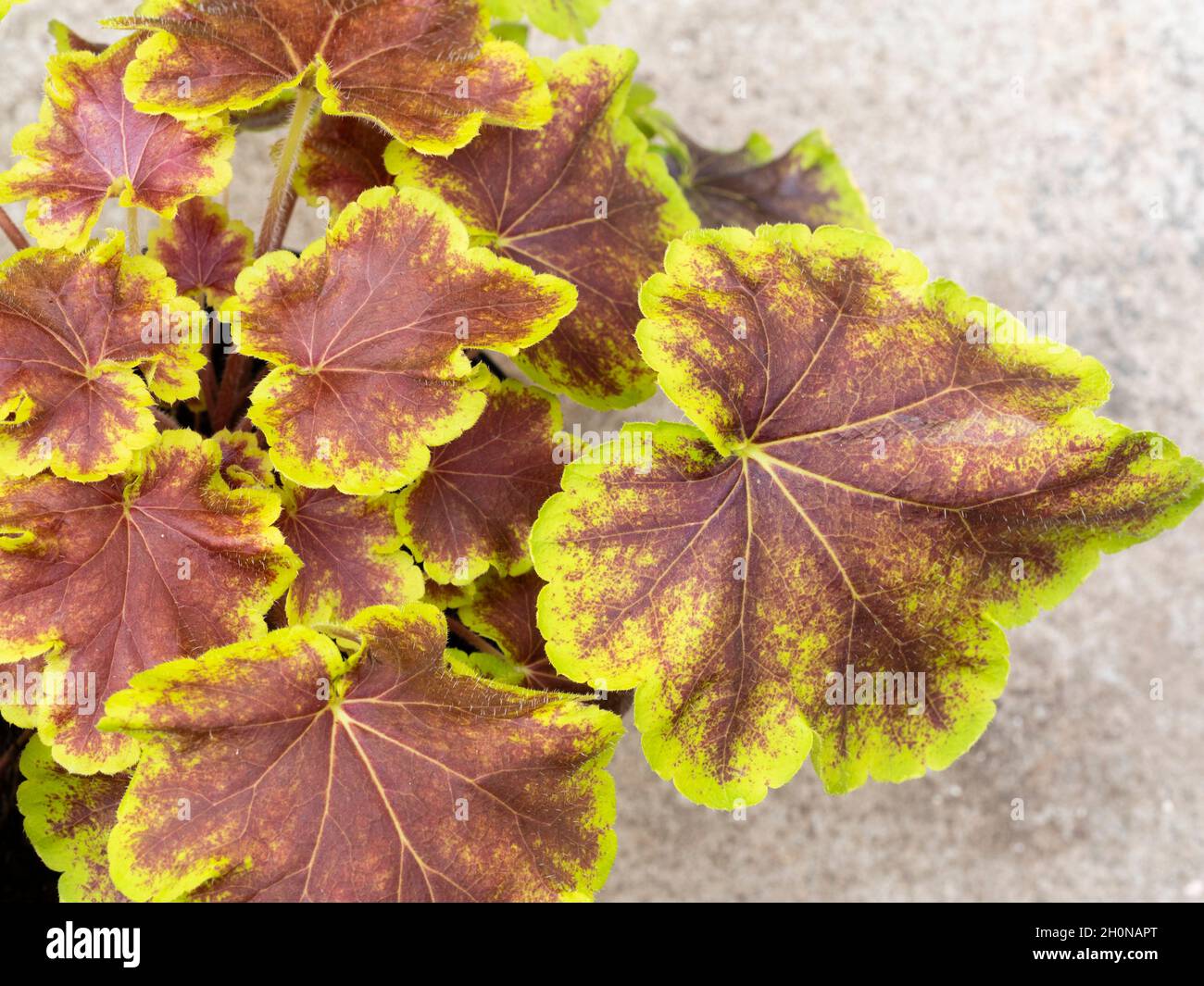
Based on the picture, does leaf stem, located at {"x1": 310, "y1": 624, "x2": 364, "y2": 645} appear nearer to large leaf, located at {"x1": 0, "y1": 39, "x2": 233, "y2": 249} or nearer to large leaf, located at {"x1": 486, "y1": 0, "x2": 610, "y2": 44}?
large leaf, located at {"x1": 0, "y1": 39, "x2": 233, "y2": 249}

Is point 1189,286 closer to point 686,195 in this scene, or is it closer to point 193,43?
point 686,195

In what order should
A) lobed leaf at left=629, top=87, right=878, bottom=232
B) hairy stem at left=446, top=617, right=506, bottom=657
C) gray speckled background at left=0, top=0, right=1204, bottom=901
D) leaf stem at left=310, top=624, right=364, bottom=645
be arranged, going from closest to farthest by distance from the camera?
leaf stem at left=310, top=624, right=364, bottom=645
hairy stem at left=446, top=617, right=506, bottom=657
lobed leaf at left=629, top=87, right=878, bottom=232
gray speckled background at left=0, top=0, right=1204, bottom=901

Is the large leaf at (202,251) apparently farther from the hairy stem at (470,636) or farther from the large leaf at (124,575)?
Result: the hairy stem at (470,636)

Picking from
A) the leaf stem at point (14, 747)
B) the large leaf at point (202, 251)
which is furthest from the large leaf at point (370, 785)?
the large leaf at point (202, 251)

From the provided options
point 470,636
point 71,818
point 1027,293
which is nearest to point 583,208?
point 470,636

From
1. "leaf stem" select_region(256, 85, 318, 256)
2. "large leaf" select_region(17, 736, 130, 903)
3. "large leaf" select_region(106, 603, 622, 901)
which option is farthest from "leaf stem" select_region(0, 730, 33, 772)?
"leaf stem" select_region(256, 85, 318, 256)
